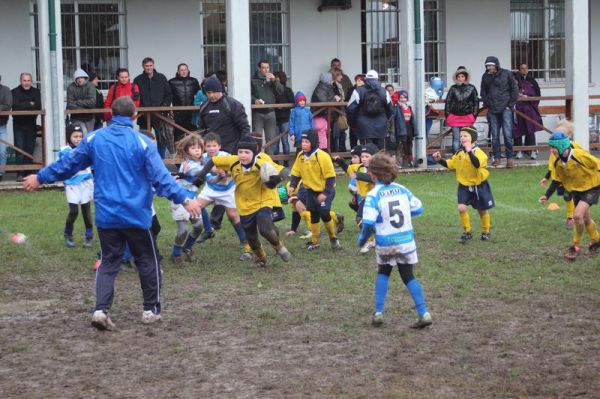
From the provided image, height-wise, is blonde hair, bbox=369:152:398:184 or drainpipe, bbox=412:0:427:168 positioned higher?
drainpipe, bbox=412:0:427:168

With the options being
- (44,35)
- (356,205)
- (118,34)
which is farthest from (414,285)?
(118,34)

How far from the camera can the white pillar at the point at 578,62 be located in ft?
75.0

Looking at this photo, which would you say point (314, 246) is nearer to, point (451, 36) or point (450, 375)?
point (450, 375)

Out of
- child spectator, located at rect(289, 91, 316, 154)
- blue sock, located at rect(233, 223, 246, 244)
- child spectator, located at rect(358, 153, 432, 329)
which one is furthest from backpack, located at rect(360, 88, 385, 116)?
child spectator, located at rect(358, 153, 432, 329)

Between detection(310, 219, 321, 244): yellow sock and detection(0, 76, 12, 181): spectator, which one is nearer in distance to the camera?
detection(310, 219, 321, 244): yellow sock

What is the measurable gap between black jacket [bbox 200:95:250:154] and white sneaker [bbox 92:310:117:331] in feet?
17.5

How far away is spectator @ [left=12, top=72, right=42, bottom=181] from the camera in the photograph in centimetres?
1997

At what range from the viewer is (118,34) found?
22.7 metres

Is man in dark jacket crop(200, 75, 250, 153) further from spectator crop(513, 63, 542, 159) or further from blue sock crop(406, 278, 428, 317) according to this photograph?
spectator crop(513, 63, 542, 159)

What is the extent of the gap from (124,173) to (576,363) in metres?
3.83

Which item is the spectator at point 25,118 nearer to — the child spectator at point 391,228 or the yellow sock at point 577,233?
the yellow sock at point 577,233

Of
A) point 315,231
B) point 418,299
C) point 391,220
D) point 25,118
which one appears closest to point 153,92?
point 25,118

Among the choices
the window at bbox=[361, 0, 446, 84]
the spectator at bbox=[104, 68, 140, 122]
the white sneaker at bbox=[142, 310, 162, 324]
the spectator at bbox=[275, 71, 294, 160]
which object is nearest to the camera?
the white sneaker at bbox=[142, 310, 162, 324]

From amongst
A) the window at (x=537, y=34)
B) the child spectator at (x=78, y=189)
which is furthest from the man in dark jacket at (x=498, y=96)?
the child spectator at (x=78, y=189)
